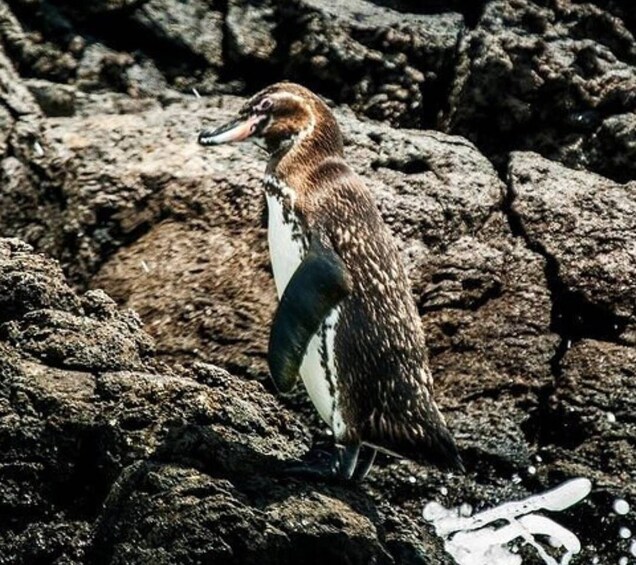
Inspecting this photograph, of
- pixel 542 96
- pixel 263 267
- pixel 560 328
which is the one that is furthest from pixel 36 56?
pixel 560 328

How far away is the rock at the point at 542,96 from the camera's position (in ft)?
27.4

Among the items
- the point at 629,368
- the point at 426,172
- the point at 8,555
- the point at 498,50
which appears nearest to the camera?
the point at 8,555

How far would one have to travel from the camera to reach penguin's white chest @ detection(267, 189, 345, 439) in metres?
5.75

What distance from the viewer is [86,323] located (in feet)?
19.7

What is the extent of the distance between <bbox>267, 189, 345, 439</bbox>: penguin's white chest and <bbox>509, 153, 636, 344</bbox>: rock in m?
1.75

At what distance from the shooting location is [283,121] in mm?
6164

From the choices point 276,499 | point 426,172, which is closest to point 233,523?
point 276,499

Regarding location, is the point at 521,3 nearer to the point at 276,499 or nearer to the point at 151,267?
the point at 151,267

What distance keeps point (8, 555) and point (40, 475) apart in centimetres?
26

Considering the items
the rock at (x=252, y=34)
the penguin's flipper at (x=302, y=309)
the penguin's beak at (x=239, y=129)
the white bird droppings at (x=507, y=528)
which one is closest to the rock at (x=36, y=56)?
the rock at (x=252, y=34)

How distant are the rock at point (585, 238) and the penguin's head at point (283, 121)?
1.59 meters

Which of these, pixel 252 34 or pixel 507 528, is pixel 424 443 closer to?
pixel 507 528

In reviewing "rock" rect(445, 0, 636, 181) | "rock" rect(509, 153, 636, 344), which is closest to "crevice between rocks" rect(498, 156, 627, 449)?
"rock" rect(509, 153, 636, 344)

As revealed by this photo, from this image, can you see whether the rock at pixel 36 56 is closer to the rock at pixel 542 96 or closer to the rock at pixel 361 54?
the rock at pixel 361 54
